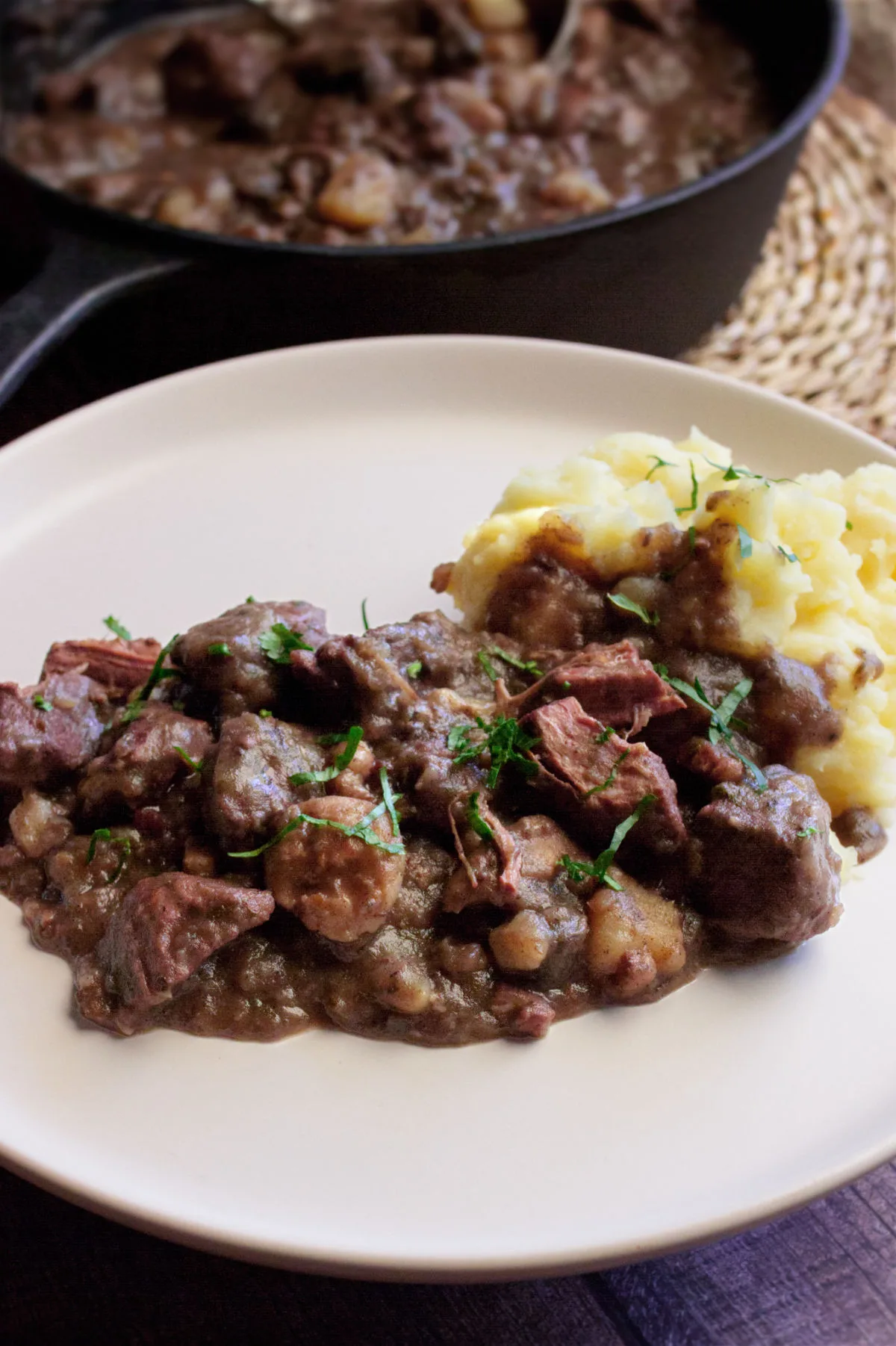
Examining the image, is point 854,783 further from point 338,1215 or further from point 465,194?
point 465,194

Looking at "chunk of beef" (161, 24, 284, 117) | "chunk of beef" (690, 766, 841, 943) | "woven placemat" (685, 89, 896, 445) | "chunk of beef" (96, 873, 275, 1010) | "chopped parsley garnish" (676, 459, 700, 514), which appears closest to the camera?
"chunk of beef" (96, 873, 275, 1010)

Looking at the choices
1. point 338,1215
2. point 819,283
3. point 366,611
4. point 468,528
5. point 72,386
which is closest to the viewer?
point 338,1215

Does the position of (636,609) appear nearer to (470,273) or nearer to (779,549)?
(779,549)

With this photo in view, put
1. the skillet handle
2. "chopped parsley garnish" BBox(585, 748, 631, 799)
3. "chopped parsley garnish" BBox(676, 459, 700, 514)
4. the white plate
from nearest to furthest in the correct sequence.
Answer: the white plate, "chopped parsley garnish" BBox(585, 748, 631, 799), "chopped parsley garnish" BBox(676, 459, 700, 514), the skillet handle

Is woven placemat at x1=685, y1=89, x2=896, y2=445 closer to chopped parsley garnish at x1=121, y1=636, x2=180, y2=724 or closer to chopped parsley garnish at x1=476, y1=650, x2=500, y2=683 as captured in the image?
chopped parsley garnish at x1=476, y1=650, x2=500, y2=683

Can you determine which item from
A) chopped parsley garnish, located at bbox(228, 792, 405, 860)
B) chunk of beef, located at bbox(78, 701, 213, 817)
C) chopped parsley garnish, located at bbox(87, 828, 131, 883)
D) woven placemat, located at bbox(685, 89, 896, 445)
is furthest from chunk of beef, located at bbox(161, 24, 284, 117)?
chopped parsley garnish, located at bbox(228, 792, 405, 860)

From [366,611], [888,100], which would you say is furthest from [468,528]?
[888,100]
